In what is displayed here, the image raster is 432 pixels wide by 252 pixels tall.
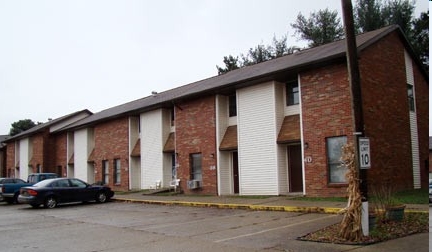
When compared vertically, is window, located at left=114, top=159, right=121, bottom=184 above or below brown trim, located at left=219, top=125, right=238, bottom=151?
below

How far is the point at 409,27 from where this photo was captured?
1565 inches

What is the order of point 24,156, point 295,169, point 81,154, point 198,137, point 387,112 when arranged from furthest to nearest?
point 24,156
point 81,154
point 198,137
point 295,169
point 387,112

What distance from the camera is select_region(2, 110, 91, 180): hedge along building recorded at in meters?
41.3

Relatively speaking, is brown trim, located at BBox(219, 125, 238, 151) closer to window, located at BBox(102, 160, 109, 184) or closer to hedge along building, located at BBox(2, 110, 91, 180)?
window, located at BBox(102, 160, 109, 184)

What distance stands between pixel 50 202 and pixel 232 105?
9832mm

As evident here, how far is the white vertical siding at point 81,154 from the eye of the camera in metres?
36.3

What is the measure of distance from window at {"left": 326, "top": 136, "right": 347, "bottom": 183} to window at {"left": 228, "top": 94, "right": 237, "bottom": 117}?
6.14 m

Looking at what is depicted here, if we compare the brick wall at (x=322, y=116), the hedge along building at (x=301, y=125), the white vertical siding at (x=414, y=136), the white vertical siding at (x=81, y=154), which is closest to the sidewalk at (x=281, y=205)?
the brick wall at (x=322, y=116)

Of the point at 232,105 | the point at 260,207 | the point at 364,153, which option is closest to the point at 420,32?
the point at 232,105

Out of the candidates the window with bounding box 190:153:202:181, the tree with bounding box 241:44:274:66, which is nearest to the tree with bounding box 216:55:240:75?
the tree with bounding box 241:44:274:66

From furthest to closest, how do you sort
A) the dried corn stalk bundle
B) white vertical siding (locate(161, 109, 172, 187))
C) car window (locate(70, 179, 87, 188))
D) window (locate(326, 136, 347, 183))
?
white vertical siding (locate(161, 109, 172, 187)) → car window (locate(70, 179, 87, 188)) → window (locate(326, 136, 347, 183)) → the dried corn stalk bundle

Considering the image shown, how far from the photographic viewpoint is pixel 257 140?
68.6 feet

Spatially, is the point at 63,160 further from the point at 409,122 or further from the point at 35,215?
the point at 409,122

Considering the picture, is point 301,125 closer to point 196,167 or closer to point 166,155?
point 196,167
